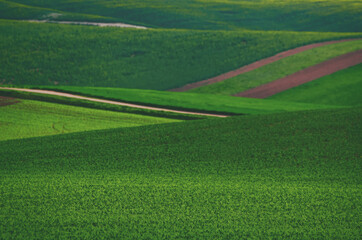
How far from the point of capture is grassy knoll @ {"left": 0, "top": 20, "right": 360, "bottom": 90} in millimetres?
38594

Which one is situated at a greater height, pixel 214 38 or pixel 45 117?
pixel 214 38

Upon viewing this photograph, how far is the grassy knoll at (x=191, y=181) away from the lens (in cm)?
1057

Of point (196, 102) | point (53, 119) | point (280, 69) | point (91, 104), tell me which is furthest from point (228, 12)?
point (53, 119)

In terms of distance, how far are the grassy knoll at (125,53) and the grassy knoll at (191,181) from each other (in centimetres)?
1938

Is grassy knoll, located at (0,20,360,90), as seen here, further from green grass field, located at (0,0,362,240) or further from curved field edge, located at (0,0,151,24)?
curved field edge, located at (0,0,151,24)

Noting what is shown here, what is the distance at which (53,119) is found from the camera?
76.1 ft

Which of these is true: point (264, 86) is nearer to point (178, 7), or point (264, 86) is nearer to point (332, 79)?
point (332, 79)

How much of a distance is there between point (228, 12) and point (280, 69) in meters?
34.2

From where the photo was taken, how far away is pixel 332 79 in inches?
1403

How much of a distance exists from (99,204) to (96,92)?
60.5 feet

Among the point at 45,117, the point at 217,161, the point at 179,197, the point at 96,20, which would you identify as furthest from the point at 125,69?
the point at 179,197

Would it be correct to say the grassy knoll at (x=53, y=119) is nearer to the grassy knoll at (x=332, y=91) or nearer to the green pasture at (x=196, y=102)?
the green pasture at (x=196, y=102)

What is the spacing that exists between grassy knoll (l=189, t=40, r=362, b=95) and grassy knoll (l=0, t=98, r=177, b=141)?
12774 mm

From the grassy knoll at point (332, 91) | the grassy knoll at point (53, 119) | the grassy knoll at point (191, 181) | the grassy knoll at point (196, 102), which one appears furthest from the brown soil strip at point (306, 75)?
the grassy knoll at point (191, 181)
